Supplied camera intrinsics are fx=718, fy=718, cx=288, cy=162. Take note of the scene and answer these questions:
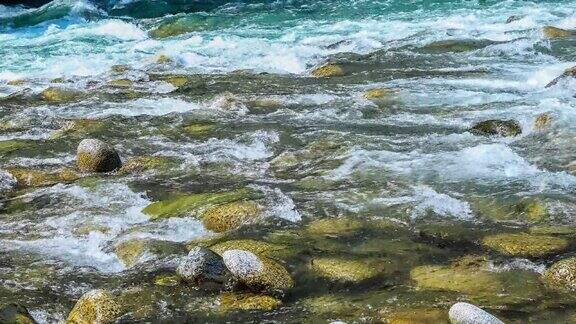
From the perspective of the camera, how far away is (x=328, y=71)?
13484mm

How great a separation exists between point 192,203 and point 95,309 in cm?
227

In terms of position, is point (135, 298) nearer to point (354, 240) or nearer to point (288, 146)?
point (354, 240)

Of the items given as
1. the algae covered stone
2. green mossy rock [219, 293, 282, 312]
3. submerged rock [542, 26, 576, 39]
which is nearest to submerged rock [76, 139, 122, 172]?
the algae covered stone

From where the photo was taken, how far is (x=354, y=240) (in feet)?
19.9

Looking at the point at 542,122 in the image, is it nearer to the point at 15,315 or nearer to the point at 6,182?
the point at 6,182

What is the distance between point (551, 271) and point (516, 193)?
1.87 meters

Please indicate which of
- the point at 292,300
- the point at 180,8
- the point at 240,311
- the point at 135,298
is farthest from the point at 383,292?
the point at 180,8

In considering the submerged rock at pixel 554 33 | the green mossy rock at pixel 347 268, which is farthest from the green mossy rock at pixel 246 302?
the submerged rock at pixel 554 33

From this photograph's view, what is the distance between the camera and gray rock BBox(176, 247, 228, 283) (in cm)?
522

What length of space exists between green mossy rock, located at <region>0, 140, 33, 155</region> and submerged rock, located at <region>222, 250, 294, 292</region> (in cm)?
502

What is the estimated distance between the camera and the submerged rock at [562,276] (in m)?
5.00

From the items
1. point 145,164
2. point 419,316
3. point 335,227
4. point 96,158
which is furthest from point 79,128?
point 419,316

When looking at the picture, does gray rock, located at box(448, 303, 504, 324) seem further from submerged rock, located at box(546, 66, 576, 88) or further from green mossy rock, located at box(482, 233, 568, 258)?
submerged rock, located at box(546, 66, 576, 88)

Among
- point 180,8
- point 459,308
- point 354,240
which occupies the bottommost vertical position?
point 180,8
